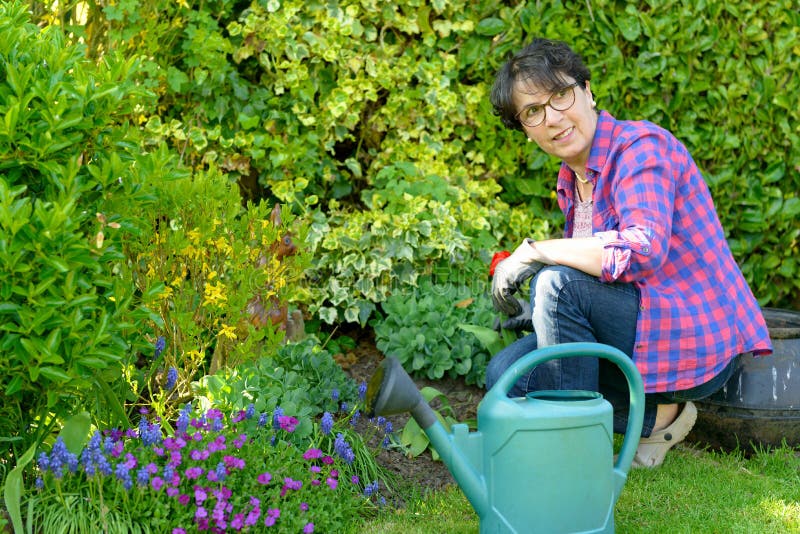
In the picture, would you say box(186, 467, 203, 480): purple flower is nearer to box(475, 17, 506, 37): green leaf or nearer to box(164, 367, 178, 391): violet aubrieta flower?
box(164, 367, 178, 391): violet aubrieta flower

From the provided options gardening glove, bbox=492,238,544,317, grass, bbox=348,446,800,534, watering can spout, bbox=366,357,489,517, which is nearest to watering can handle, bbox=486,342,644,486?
watering can spout, bbox=366,357,489,517

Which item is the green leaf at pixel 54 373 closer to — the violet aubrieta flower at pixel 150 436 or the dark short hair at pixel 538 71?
the violet aubrieta flower at pixel 150 436

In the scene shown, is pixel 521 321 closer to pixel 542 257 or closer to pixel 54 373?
pixel 542 257

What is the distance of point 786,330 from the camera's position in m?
2.92

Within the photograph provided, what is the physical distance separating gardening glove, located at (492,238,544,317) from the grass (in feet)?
2.00

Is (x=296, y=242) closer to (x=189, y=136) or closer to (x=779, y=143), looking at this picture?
(x=189, y=136)

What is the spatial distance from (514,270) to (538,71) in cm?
60

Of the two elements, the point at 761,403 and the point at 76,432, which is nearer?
the point at 76,432

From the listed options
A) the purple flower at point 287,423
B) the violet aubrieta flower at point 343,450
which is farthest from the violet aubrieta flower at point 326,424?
the purple flower at point 287,423

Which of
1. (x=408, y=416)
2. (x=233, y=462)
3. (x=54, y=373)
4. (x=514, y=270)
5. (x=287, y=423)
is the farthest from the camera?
(x=408, y=416)

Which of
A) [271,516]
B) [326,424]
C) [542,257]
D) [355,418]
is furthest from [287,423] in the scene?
[542,257]

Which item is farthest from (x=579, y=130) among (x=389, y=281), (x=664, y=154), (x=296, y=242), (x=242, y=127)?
(x=242, y=127)

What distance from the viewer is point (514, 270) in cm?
254

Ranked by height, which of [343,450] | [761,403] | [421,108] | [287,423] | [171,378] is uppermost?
[421,108]
